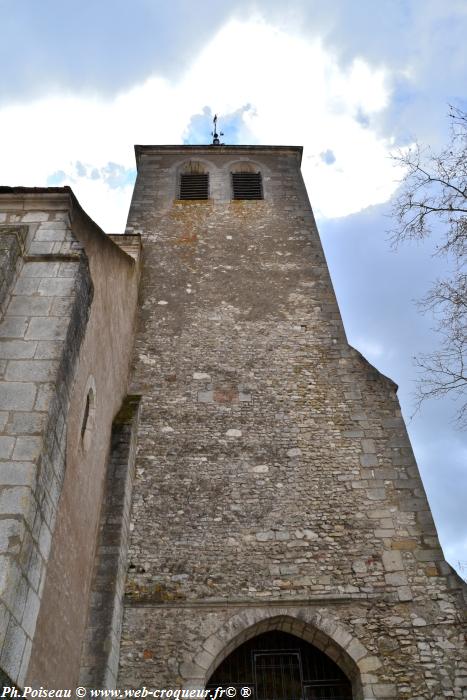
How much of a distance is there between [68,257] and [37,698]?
344 centimetres

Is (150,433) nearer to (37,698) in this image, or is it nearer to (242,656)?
(242,656)

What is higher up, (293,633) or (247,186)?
(247,186)

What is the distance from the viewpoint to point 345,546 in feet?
22.9

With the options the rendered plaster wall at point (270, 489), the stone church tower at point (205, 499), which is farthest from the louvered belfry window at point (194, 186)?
the stone church tower at point (205, 499)

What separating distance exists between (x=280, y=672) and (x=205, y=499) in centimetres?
212

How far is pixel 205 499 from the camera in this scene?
291 inches

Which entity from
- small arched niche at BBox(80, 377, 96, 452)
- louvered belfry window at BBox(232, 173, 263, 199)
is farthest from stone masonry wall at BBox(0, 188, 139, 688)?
louvered belfry window at BBox(232, 173, 263, 199)

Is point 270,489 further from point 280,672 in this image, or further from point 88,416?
point 88,416

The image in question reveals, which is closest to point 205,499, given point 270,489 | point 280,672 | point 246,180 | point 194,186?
point 270,489

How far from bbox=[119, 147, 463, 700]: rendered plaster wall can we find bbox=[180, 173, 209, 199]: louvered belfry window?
8.91 feet

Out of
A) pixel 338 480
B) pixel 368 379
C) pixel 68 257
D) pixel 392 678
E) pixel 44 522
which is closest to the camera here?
pixel 44 522

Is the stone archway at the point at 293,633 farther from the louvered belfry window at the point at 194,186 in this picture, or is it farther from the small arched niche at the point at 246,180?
the louvered belfry window at the point at 194,186

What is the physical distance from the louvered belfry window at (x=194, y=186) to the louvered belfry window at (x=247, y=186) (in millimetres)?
660

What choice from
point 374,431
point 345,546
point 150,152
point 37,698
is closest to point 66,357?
point 37,698
